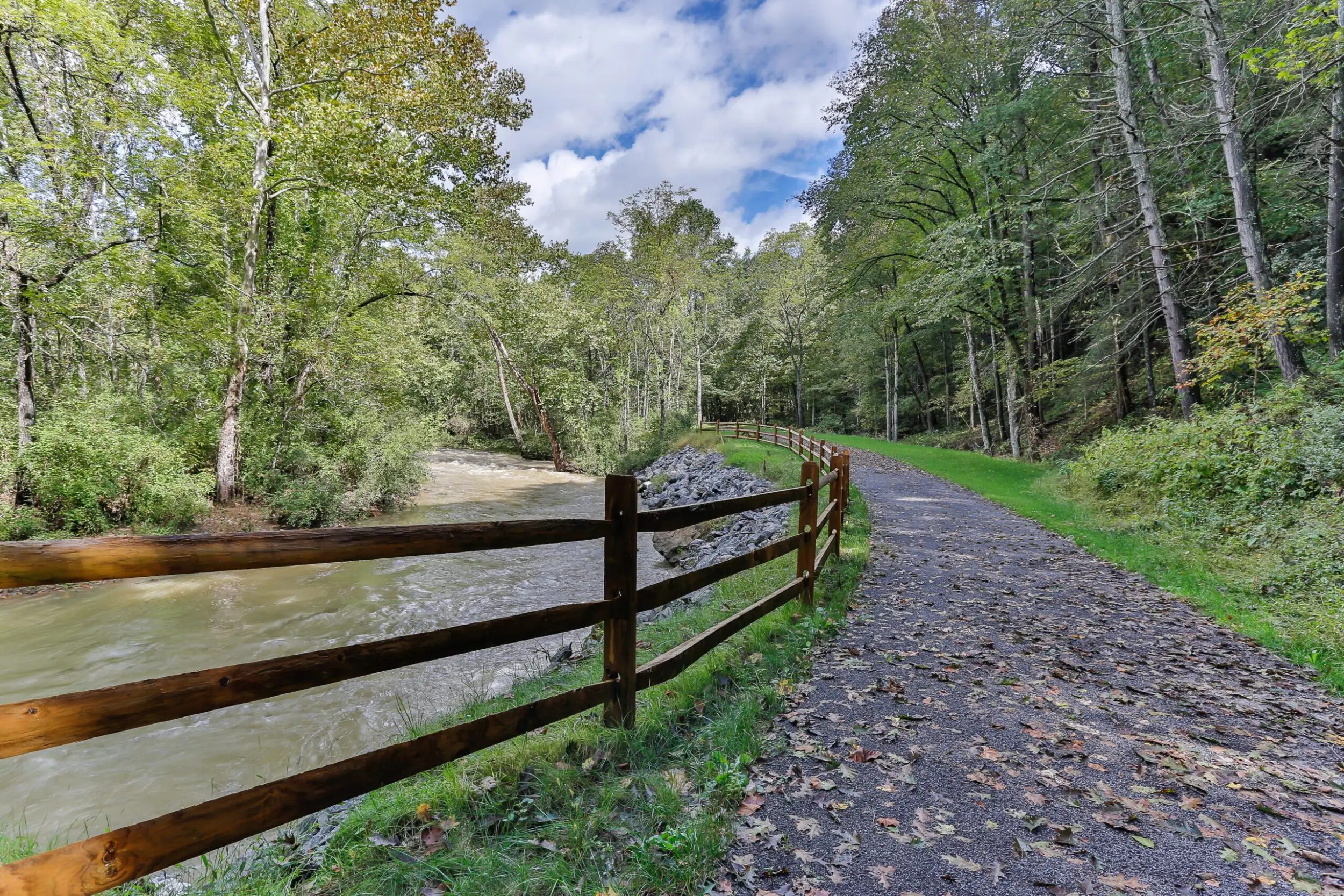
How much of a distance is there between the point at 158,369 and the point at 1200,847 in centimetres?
1837

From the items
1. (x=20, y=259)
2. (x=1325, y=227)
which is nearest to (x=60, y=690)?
(x=20, y=259)

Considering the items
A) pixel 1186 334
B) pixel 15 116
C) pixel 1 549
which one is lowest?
pixel 1 549

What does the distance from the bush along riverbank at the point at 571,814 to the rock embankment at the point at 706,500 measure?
13.9ft

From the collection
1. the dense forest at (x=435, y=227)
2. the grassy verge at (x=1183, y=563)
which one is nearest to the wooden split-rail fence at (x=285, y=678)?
the grassy verge at (x=1183, y=563)

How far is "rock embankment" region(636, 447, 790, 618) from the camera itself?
35.8 feet

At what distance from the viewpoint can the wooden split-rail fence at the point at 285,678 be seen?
4.81 ft

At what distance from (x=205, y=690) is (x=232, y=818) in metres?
0.48

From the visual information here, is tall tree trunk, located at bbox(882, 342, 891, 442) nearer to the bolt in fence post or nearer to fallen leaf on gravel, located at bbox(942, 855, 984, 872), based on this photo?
the bolt in fence post

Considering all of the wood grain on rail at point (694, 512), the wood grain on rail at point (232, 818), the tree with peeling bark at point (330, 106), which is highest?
the tree with peeling bark at point (330, 106)

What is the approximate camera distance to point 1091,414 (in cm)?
2041

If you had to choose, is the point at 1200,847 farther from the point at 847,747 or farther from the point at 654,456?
the point at 654,456

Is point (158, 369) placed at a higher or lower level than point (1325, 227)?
lower

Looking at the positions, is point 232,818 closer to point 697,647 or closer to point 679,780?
point 679,780

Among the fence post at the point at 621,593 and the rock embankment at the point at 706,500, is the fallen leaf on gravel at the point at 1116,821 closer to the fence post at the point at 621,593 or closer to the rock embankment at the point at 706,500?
the fence post at the point at 621,593
